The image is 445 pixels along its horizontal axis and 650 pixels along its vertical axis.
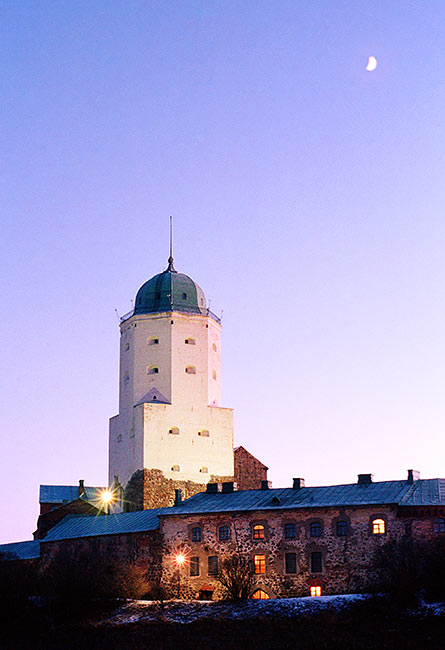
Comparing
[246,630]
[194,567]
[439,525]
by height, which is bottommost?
[246,630]

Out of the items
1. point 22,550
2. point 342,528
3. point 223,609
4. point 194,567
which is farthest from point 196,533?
point 22,550

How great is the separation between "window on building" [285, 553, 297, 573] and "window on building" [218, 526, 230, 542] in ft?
11.4

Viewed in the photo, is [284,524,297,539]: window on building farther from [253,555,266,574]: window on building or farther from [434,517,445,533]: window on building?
[434,517,445,533]: window on building

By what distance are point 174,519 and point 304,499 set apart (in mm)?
6779

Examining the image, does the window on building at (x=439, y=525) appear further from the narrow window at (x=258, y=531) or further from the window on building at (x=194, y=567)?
the window on building at (x=194, y=567)

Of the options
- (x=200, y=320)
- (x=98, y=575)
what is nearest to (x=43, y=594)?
(x=98, y=575)

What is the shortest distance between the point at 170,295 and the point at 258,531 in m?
26.2

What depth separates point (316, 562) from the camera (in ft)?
180

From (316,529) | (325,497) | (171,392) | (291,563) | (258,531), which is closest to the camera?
(316,529)

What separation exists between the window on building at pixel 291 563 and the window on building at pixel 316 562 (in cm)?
90

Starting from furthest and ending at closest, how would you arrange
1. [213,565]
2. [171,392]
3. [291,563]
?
[171,392] → [213,565] → [291,563]

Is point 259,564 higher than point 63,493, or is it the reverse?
point 63,493

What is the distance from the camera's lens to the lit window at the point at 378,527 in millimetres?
53812

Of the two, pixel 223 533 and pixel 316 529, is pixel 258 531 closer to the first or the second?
pixel 223 533
